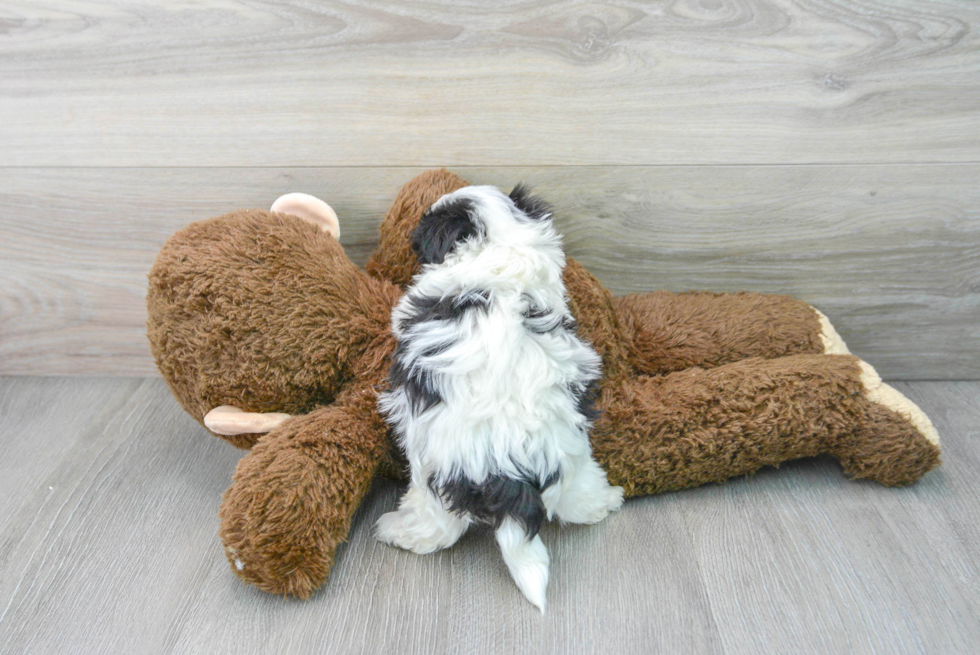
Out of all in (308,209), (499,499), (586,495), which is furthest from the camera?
(308,209)

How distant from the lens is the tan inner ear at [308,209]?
0.89 meters

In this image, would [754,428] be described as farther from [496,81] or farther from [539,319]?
[496,81]

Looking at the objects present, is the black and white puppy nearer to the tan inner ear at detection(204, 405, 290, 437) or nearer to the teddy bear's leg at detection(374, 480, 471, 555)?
the teddy bear's leg at detection(374, 480, 471, 555)

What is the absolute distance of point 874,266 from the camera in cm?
101

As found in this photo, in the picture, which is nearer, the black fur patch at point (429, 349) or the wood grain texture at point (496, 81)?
the black fur patch at point (429, 349)

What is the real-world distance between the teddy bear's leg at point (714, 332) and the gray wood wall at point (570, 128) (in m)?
0.08

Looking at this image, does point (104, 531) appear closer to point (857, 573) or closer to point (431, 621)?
point (431, 621)

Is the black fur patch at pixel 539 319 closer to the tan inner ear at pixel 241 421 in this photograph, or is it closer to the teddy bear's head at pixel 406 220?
the teddy bear's head at pixel 406 220

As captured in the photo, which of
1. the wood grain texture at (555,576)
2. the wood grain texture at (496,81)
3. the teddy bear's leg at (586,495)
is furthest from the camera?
the wood grain texture at (496,81)

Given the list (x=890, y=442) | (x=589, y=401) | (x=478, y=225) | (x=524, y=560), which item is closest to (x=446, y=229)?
(x=478, y=225)

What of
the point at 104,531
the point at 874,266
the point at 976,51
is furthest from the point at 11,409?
the point at 976,51

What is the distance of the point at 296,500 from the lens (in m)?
0.70

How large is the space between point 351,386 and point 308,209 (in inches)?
10.0

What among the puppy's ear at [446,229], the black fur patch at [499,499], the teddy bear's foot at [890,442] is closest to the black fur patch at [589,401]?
the black fur patch at [499,499]
